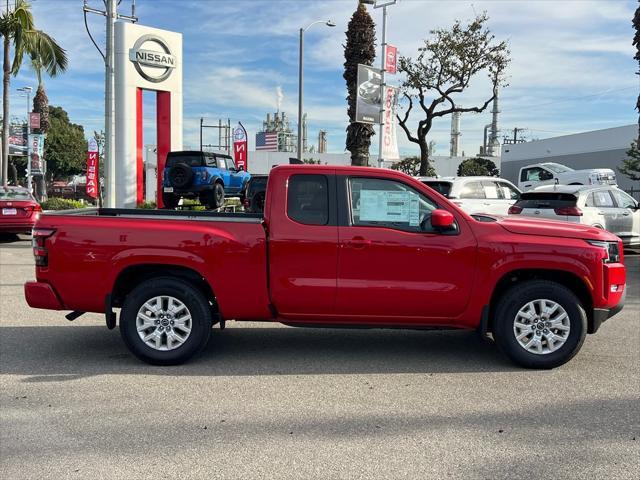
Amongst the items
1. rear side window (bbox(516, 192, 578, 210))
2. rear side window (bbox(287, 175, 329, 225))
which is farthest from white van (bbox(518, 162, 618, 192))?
rear side window (bbox(287, 175, 329, 225))

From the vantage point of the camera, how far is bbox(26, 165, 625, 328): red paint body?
529cm

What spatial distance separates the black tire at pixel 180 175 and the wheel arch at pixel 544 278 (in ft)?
49.6

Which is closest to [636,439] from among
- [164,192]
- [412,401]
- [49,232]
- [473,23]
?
[412,401]

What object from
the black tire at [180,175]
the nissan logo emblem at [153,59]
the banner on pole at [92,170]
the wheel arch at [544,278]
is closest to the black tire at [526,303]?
the wheel arch at [544,278]

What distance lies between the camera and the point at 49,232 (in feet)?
17.5

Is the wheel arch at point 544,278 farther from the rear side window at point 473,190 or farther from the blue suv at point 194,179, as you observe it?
the blue suv at point 194,179

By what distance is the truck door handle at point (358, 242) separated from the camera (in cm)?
528

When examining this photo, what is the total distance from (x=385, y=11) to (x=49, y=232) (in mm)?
17032

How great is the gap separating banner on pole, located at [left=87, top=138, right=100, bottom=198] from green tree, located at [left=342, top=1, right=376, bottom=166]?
Answer: 690 inches

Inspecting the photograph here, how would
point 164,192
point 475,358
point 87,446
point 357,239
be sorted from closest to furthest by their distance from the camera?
point 87,446, point 357,239, point 475,358, point 164,192

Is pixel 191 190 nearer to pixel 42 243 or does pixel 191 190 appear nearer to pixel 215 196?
pixel 215 196

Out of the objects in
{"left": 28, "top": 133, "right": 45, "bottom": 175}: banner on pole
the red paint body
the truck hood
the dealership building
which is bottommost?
the red paint body

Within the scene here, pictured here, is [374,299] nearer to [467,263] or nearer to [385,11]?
[467,263]

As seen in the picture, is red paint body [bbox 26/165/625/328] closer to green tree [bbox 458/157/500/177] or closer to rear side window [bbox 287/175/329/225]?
rear side window [bbox 287/175/329/225]
